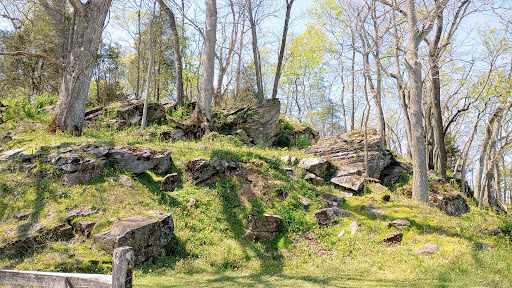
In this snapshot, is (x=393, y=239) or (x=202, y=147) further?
(x=202, y=147)

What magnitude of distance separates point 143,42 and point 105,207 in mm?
19033

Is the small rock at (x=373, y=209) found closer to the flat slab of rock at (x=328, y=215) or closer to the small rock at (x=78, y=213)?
the flat slab of rock at (x=328, y=215)

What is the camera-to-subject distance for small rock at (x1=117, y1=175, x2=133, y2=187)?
9226 millimetres

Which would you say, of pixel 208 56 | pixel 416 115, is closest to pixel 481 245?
pixel 416 115

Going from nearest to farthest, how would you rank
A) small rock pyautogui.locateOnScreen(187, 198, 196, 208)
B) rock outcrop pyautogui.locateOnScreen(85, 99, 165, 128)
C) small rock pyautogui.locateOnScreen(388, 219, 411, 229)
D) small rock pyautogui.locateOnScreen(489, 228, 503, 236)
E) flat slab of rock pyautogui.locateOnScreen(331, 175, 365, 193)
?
small rock pyautogui.locateOnScreen(489, 228, 503, 236) < small rock pyautogui.locateOnScreen(388, 219, 411, 229) < small rock pyautogui.locateOnScreen(187, 198, 196, 208) < flat slab of rock pyautogui.locateOnScreen(331, 175, 365, 193) < rock outcrop pyautogui.locateOnScreen(85, 99, 165, 128)

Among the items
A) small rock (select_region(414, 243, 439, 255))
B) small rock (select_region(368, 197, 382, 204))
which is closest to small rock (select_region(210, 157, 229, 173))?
small rock (select_region(368, 197, 382, 204))

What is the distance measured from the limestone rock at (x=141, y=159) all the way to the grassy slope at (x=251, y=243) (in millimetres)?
387

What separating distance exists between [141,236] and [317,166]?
7.45 m

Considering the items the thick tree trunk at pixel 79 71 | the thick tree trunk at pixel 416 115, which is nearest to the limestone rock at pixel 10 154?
the thick tree trunk at pixel 79 71

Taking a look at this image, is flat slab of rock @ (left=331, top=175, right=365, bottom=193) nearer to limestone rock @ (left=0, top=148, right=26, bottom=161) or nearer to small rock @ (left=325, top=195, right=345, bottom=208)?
small rock @ (left=325, top=195, right=345, bottom=208)

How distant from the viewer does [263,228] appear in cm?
915

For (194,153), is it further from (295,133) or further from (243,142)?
(295,133)

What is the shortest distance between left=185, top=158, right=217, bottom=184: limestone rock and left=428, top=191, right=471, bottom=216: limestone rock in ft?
28.5

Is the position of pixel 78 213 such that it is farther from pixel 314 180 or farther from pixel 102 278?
pixel 314 180
